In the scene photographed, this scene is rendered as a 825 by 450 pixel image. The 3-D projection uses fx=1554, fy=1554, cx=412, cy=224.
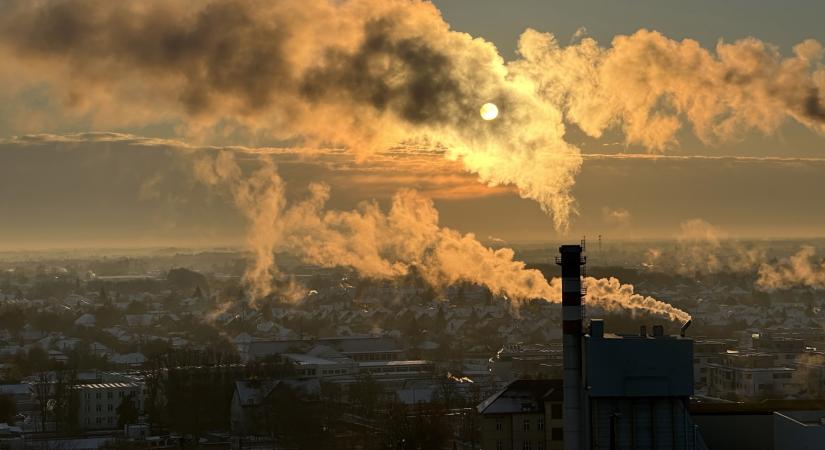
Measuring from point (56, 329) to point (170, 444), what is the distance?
314ft

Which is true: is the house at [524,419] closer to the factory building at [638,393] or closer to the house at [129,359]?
the factory building at [638,393]

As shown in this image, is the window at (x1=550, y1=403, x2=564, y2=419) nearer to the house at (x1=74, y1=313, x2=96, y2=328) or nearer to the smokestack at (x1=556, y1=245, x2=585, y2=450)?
the smokestack at (x1=556, y1=245, x2=585, y2=450)

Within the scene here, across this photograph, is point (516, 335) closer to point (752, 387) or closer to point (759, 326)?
point (759, 326)

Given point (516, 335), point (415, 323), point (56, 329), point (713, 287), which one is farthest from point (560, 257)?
point (713, 287)

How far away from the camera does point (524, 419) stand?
50688 mm

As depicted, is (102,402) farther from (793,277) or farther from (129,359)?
(793,277)

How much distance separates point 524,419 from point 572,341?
7632mm

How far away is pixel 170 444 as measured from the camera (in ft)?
222

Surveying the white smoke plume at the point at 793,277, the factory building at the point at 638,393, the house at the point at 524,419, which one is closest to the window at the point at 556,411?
the house at the point at 524,419

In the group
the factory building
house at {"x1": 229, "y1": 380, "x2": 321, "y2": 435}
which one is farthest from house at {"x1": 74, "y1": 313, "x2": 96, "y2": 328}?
the factory building

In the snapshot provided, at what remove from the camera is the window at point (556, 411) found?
5016cm

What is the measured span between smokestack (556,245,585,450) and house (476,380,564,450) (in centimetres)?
622

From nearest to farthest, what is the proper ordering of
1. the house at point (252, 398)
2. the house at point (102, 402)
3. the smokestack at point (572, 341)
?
the smokestack at point (572, 341)
the house at point (252, 398)
the house at point (102, 402)

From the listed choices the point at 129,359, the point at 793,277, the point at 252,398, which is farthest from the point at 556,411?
the point at 793,277
